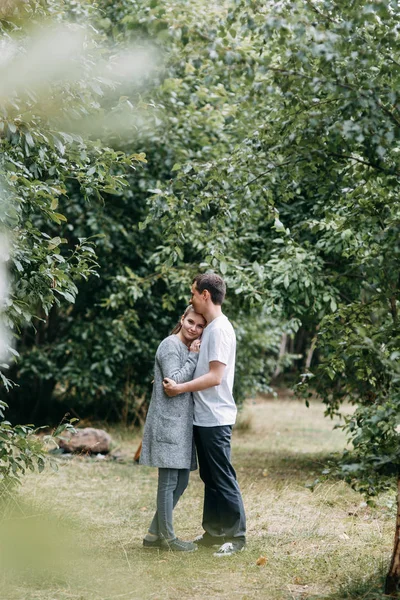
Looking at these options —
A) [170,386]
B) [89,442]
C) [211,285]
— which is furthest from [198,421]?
[89,442]

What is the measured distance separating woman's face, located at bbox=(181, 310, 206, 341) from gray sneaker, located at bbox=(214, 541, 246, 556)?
1.38m

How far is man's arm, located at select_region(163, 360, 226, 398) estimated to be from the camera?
4622 millimetres

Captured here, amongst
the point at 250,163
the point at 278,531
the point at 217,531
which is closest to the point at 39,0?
the point at 250,163

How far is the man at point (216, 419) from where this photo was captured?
4707 millimetres

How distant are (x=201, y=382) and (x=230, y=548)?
1138 millimetres

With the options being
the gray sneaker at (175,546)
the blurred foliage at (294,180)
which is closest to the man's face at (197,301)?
the blurred foliage at (294,180)

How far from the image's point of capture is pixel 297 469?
28.7 feet

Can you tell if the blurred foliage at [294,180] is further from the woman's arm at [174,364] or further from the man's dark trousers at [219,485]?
the man's dark trousers at [219,485]

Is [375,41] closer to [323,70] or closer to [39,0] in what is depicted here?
[323,70]

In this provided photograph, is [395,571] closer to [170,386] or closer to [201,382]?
[201,382]

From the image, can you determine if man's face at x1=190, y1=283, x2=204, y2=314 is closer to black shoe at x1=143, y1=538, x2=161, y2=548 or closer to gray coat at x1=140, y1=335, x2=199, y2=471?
gray coat at x1=140, y1=335, x2=199, y2=471

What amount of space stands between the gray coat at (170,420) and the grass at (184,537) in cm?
62

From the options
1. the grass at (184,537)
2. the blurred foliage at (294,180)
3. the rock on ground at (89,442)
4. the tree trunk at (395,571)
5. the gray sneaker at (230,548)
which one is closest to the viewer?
the grass at (184,537)

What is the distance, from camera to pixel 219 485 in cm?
482
